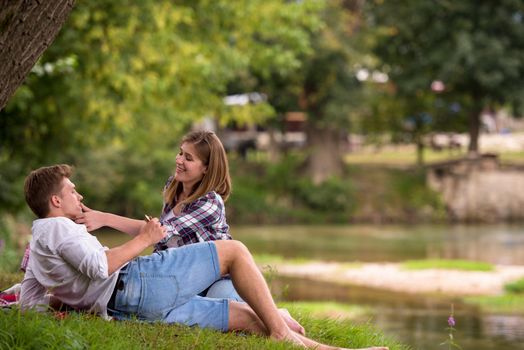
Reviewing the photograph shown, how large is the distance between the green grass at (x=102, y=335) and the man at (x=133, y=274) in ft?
0.43

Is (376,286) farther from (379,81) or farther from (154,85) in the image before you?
(379,81)

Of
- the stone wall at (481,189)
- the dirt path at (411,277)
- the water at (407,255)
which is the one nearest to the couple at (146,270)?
the water at (407,255)

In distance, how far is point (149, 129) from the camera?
3200cm

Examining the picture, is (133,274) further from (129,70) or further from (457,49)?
(457,49)

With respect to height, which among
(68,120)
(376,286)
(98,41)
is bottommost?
(376,286)

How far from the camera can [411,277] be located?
21.1 m

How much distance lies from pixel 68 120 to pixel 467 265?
8.34 meters

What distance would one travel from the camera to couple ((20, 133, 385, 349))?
628cm

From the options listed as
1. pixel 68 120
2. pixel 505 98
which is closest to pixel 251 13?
pixel 68 120

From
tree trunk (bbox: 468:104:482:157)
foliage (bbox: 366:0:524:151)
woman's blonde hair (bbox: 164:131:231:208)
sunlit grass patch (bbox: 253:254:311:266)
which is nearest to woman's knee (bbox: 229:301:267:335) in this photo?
woman's blonde hair (bbox: 164:131:231:208)

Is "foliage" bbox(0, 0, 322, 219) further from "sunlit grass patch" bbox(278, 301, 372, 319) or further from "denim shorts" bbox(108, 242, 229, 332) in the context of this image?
"denim shorts" bbox(108, 242, 229, 332)

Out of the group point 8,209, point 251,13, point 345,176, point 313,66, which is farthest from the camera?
point 345,176

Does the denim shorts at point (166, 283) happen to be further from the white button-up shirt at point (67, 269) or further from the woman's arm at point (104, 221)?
the woman's arm at point (104, 221)

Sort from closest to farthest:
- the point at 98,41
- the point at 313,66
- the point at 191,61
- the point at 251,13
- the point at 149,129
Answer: the point at 98,41, the point at 191,61, the point at 251,13, the point at 149,129, the point at 313,66
